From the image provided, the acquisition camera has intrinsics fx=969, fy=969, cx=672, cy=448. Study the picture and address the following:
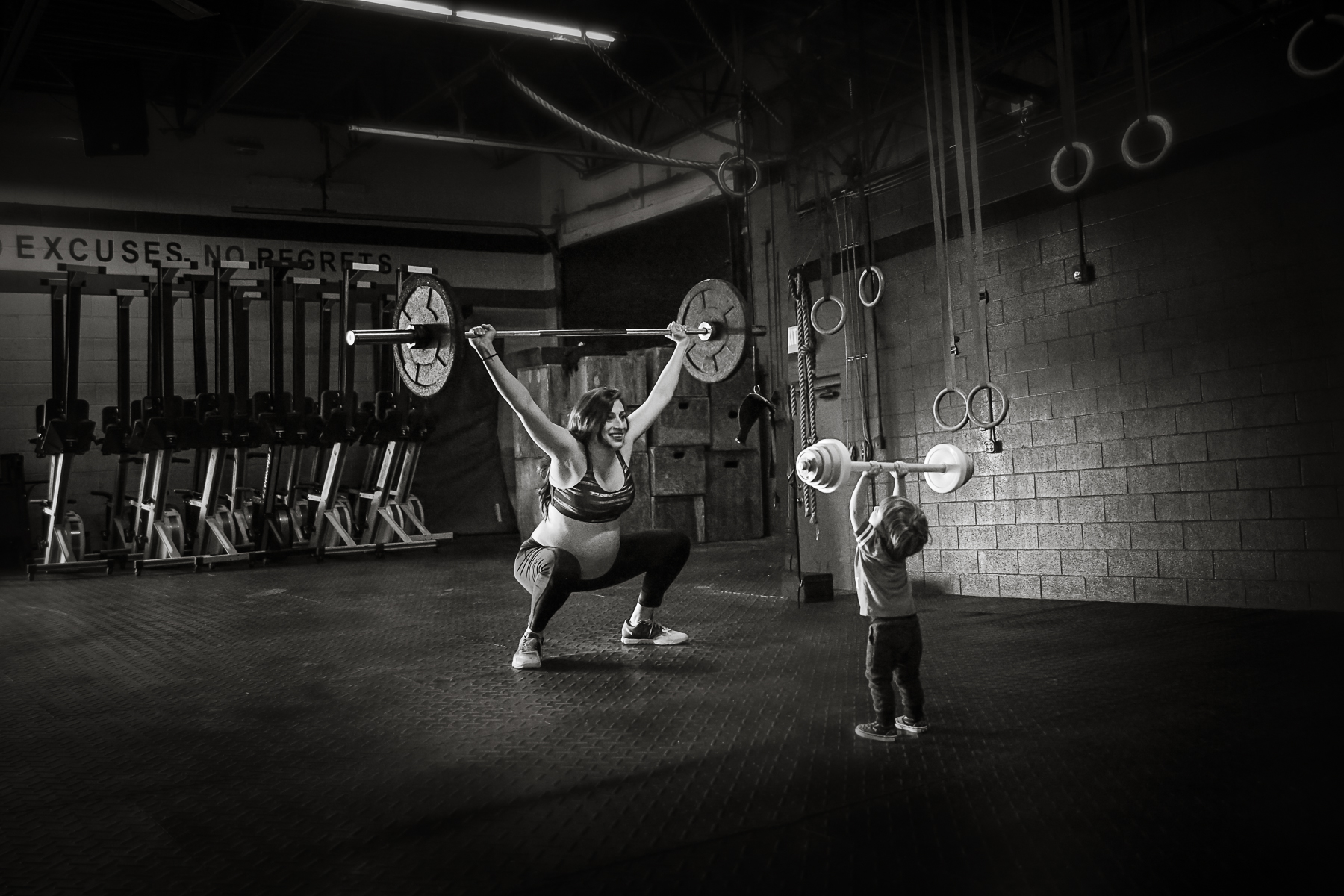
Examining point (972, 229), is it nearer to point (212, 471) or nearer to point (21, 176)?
point (212, 471)

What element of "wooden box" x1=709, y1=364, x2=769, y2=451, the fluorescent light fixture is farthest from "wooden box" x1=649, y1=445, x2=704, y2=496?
the fluorescent light fixture

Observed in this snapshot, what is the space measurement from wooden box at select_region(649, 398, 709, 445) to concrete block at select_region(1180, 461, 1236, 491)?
17.8 feet

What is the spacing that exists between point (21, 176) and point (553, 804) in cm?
1038

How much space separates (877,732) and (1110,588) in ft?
10.5

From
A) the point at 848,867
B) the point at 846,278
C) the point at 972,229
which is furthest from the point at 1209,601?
the point at 848,867

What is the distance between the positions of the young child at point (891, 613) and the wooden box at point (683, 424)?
7.01 m

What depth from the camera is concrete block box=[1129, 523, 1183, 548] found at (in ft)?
16.5

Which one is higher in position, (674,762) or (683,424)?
(683,424)

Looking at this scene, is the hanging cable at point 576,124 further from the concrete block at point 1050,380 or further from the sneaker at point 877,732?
the sneaker at point 877,732

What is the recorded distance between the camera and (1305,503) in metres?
4.52

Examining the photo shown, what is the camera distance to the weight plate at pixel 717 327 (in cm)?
441

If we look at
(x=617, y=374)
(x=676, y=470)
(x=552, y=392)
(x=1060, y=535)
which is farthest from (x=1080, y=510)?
(x=552, y=392)

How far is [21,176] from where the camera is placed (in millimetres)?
9719

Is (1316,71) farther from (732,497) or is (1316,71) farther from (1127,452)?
(732,497)
